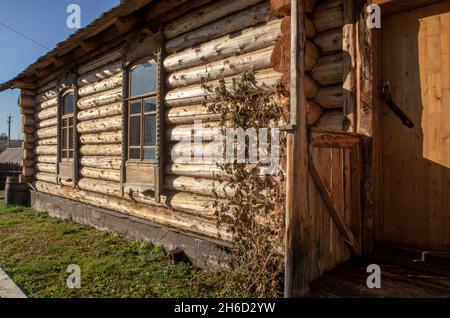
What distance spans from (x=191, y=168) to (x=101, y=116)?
3.43 meters

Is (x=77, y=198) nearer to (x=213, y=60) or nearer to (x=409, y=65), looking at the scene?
(x=213, y=60)

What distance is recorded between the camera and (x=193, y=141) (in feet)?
16.7

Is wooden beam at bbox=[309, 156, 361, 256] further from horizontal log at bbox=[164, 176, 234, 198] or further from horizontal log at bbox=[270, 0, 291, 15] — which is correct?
horizontal log at bbox=[270, 0, 291, 15]

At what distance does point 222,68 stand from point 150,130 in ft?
7.13

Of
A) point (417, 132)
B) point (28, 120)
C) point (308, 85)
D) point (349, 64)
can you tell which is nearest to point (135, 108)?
point (308, 85)

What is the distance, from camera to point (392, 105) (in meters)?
3.75

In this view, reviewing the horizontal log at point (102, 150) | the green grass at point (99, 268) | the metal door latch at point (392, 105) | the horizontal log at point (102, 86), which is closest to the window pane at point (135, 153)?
the horizontal log at point (102, 150)

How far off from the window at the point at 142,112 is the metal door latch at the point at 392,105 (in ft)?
12.3

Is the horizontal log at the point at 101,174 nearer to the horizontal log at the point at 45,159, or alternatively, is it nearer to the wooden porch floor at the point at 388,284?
the horizontal log at the point at 45,159

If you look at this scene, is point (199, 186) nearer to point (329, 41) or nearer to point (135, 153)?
point (135, 153)

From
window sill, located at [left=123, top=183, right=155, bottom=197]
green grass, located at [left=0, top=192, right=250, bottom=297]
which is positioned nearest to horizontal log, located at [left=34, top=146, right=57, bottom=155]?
green grass, located at [left=0, top=192, right=250, bottom=297]

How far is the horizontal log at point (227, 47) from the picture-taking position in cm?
412
